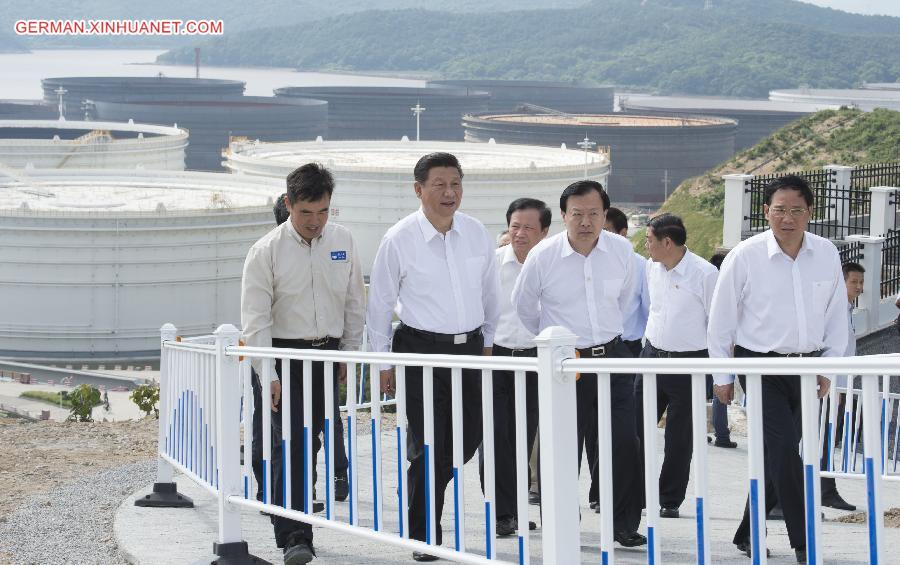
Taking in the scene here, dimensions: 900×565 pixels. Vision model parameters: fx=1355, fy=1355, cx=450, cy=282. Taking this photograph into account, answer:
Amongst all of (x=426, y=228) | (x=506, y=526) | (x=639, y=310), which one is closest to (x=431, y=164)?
(x=426, y=228)

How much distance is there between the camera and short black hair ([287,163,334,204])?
19.8 feet

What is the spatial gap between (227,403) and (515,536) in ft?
4.87

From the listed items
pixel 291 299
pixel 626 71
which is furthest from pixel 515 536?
pixel 626 71

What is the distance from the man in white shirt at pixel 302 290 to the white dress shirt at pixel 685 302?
2074 millimetres

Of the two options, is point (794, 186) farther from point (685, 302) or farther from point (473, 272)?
point (685, 302)

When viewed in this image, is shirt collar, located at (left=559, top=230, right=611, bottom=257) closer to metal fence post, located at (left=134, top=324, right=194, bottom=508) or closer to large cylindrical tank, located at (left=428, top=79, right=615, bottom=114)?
metal fence post, located at (left=134, top=324, right=194, bottom=508)

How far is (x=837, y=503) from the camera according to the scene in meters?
7.59

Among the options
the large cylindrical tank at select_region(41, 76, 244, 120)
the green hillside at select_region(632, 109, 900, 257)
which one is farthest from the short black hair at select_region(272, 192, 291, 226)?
the large cylindrical tank at select_region(41, 76, 244, 120)

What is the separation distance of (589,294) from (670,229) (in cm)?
132

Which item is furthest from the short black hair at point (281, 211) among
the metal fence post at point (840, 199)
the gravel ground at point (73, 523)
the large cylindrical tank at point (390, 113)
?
the large cylindrical tank at point (390, 113)

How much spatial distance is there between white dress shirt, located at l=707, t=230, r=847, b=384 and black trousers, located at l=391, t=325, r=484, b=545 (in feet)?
3.62

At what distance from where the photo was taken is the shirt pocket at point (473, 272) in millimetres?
6180

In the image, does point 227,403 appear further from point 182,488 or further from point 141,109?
point 141,109

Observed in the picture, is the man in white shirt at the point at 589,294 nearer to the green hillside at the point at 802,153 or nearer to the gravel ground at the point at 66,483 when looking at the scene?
the gravel ground at the point at 66,483
